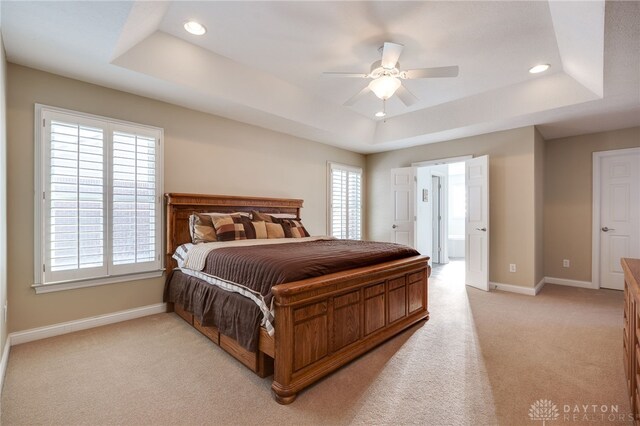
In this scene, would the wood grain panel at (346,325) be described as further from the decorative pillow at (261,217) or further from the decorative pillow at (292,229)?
the decorative pillow at (261,217)

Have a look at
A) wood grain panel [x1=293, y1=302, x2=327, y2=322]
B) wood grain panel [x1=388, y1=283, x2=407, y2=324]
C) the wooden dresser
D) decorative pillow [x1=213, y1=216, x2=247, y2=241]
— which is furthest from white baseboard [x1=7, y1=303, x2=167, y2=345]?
the wooden dresser

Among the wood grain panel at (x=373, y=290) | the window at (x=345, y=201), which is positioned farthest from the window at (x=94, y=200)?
the window at (x=345, y=201)

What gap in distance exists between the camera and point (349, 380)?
2.05m

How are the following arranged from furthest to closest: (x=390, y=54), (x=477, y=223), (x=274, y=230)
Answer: (x=477, y=223)
(x=274, y=230)
(x=390, y=54)


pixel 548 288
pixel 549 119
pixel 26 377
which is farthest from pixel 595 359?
pixel 26 377

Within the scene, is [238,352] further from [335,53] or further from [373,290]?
[335,53]

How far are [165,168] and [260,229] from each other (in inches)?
52.4

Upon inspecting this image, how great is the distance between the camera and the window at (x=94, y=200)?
2682 millimetres

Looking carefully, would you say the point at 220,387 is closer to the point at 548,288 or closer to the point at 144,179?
the point at 144,179

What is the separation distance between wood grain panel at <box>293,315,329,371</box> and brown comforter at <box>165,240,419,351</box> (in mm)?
288

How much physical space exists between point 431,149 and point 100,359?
5.39 m

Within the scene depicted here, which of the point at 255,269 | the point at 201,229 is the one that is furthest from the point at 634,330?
the point at 201,229

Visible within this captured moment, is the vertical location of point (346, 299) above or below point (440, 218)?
below

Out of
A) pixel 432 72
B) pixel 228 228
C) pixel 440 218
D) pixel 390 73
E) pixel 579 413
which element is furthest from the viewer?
pixel 440 218
